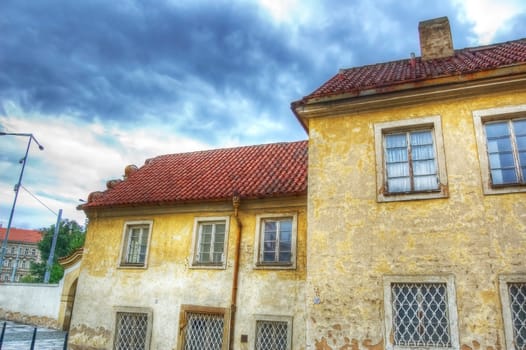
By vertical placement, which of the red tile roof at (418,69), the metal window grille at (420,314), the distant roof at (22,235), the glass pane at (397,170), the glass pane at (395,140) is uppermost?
the distant roof at (22,235)

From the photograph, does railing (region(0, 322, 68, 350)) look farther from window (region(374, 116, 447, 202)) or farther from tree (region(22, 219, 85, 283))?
tree (region(22, 219, 85, 283))

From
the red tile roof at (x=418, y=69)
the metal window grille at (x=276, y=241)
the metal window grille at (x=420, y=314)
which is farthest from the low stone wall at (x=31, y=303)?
the metal window grille at (x=420, y=314)

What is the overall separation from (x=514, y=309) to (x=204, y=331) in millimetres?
8306

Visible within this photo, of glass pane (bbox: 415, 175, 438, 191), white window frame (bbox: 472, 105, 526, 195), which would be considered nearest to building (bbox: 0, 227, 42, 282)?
glass pane (bbox: 415, 175, 438, 191)

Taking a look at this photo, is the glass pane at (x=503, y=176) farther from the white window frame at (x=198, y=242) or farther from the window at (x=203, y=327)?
the window at (x=203, y=327)

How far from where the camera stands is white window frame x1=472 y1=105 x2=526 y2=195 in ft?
24.5

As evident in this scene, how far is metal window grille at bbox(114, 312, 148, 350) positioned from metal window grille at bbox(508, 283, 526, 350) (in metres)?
10.2

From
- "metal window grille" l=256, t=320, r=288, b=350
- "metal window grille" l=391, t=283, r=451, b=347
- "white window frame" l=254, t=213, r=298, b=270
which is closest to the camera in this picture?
"metal window grille" l=391, t=283, r=451, b=347

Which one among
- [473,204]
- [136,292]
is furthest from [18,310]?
[473,204]

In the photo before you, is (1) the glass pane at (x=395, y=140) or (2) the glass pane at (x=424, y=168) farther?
(1) the glass pane at (x=395, y=140)

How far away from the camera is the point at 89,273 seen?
14.0 metres

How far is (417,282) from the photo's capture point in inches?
292

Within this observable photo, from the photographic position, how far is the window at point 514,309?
21.9 ft

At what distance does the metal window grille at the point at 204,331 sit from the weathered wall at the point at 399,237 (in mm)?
4328
